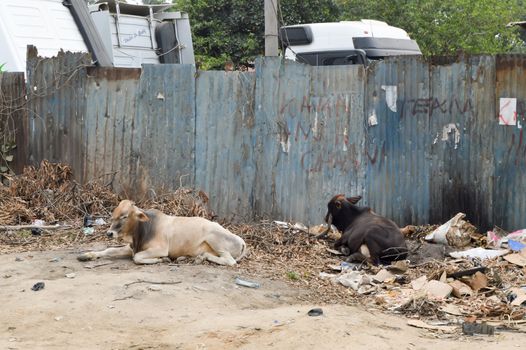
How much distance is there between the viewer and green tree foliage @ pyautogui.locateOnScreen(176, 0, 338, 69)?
82.9ft

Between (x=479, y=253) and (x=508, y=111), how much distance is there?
186 cm

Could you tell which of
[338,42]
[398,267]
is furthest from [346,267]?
[338,42]

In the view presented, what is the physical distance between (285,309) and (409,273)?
2.26 meters

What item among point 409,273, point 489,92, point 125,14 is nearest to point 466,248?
point 409,273

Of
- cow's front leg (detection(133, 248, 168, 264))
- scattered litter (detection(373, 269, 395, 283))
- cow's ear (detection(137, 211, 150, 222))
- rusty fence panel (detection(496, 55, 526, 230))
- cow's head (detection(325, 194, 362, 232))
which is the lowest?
scattered litter (detection(373, 269, 395, 283))

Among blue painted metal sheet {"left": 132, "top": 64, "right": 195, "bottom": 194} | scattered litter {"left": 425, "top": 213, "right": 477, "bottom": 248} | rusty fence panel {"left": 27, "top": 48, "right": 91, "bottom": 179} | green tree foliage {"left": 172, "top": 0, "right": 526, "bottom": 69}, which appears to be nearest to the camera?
scattered litter {"left": 425, "top": 213, "right": 477, "bottom": 248}

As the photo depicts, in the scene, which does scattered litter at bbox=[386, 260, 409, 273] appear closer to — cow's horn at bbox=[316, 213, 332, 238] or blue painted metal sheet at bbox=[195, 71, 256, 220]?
cow's horn at bbox=[316, 213, 332, 238]

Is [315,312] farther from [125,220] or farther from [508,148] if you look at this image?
[508,148]

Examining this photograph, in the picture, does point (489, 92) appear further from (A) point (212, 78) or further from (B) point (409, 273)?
(A) point (212, 78)

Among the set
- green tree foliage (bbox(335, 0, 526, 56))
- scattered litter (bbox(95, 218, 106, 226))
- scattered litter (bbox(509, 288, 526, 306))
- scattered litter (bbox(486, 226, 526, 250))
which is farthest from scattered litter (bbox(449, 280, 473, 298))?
green tree foliage (bbox(335, 0, 526, 56))

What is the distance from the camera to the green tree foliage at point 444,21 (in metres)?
27.1

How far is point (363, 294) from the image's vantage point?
9.29 m

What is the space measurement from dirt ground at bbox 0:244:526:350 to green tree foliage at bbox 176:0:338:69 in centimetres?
1608

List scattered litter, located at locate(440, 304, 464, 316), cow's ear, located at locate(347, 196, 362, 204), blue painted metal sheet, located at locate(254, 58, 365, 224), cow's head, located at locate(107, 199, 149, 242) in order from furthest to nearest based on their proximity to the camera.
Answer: blue painted metal sheet, located at locate(254, 58, 365, 224) < cow's ear, located at locate(347, 196, 362, 204) < cow's head, located at locate(107, 199, 149, 242) < scattered litter, located at locate(440, 304, 464, 316)
